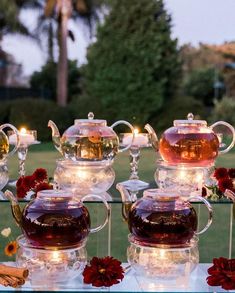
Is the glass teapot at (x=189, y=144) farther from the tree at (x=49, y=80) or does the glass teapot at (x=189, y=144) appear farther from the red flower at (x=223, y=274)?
the tree at (x=49, y=80)

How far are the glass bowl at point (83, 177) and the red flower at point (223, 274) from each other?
0.57 meters

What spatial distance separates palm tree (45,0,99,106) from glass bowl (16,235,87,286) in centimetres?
1047

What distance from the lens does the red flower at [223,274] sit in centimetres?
126

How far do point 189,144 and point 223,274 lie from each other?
55 cm

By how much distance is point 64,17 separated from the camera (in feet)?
40.9

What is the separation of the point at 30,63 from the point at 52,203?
12672mm

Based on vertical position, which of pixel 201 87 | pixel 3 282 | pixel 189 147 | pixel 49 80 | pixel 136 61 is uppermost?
pixel 136 61

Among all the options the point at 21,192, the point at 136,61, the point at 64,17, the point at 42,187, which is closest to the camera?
the point at 42,187

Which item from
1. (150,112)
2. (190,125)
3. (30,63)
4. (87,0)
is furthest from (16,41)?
(190,125)

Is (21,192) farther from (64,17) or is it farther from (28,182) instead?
(64,17)

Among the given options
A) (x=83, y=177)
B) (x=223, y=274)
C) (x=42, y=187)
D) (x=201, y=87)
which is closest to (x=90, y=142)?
(x=83, y=177)

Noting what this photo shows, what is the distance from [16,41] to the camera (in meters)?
13.5

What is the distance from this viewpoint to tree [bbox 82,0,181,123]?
959 cm

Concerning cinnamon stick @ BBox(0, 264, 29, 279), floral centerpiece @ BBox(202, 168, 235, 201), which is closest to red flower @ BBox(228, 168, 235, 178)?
floral centerpiece @ BBox(202, 168, 235, 201)
